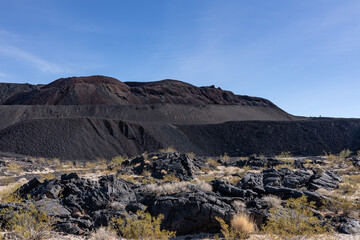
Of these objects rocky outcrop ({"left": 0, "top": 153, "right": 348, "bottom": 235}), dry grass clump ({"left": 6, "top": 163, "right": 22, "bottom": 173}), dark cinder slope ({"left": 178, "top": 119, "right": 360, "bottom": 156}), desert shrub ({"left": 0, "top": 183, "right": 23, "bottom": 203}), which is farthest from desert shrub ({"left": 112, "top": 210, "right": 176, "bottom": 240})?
dark cinder slope ({"left": 178, "top": 119, "right": 360, "bottom": 156})

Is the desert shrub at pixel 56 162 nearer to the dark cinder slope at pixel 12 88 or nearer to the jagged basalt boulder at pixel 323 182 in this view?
the jagged basalt boulder at pixel 323 182

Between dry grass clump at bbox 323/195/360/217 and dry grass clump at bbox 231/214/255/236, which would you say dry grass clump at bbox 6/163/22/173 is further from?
dry grass clump at bbox 323/195/360/217

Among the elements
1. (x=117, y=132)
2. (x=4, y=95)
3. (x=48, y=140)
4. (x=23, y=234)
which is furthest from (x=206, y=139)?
(x=4, y=95)

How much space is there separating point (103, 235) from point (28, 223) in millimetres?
1994

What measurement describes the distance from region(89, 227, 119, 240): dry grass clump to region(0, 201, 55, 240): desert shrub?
1.09m

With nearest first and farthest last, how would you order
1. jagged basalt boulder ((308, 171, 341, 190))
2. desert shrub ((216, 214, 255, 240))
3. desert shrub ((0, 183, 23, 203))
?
1. desert shrub ((216, 214, 255, 240))
2. desert shrub ((0, 183, 23, 203))
3. jagged basalt boulder ((308, 171, 341, 190))

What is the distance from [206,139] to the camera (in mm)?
46719

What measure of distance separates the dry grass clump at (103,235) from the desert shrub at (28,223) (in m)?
1.09

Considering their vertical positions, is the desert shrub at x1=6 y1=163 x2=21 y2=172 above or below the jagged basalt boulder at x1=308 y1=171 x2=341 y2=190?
below

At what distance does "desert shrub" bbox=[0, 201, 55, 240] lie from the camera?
643cm

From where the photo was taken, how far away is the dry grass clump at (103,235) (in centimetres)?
704

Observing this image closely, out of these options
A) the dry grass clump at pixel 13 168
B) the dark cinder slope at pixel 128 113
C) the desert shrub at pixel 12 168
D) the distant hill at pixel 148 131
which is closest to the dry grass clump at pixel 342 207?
the dry grass clump at pixel 13 168

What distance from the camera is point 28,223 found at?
7.08 metres

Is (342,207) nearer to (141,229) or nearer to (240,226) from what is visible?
(240,226)
